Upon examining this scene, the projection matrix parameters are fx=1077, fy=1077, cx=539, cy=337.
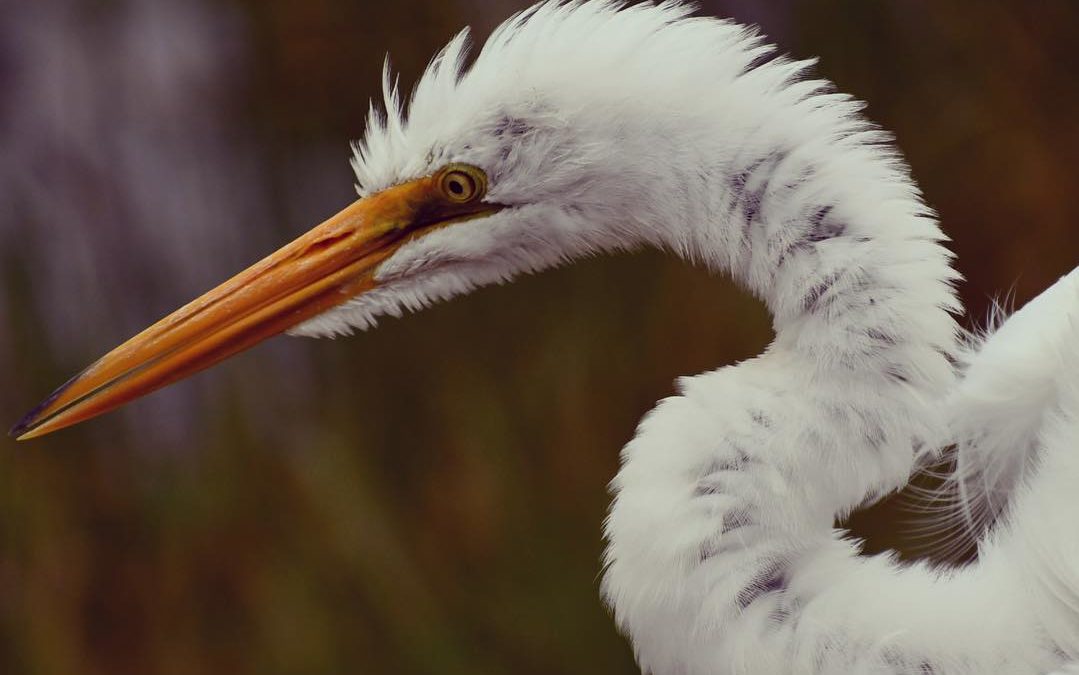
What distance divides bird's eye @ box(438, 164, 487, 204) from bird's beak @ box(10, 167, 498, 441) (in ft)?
0.14

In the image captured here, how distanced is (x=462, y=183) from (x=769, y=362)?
25 centimetres

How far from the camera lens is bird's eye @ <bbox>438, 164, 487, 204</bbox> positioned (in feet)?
2.54

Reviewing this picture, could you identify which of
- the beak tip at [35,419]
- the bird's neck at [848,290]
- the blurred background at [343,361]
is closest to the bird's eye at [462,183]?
the bird's neck at [848,290]

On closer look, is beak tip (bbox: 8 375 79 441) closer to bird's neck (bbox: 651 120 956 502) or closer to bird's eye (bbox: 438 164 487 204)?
bird's eye (bbox: 438 164 487 204)

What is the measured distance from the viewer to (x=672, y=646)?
706mm

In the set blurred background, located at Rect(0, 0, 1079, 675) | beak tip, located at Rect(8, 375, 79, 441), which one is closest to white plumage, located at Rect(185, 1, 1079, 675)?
beak tip, located at Rect(8, 375, 79, 441)

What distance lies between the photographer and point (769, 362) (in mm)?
708

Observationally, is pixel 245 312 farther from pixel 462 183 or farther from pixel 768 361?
pixel 768 361

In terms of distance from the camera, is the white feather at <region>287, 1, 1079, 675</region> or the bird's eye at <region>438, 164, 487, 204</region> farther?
the bird's eye at <region>438, 164, 487, 204</region>

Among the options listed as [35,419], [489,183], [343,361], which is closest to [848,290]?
[489,183]

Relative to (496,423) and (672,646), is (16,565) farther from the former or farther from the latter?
(672,646)

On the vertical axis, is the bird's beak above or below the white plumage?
above

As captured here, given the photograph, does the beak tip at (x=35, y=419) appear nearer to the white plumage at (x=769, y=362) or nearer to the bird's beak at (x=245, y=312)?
the bird's beak at (x=245, y=312)

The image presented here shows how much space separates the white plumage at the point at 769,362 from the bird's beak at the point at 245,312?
0.08 m
